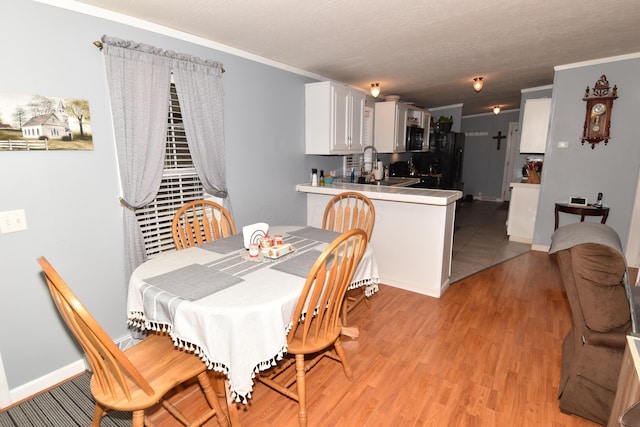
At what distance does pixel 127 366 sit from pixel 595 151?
5.13 meters

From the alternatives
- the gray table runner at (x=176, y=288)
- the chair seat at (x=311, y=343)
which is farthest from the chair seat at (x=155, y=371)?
the chair seat at (x=311, y=343)

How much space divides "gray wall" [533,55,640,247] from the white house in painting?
16.8 ft

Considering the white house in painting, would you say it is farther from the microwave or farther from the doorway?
the doorway

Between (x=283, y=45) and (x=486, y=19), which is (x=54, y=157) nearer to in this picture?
(x=283, y=45)

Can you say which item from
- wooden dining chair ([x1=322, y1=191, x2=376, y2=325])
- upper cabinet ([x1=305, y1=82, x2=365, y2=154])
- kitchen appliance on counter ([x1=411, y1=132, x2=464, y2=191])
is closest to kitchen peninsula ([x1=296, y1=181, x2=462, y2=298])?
wooden dining chair ([x1=322, y1=191, x2=376, y2=325])

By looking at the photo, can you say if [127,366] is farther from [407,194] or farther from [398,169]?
[398,169]

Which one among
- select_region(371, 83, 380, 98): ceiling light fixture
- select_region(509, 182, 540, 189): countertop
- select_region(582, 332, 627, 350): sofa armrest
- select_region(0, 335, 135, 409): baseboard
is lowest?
select_region(0, 335, 135, 409): baseboard

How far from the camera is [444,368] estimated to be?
2160mm

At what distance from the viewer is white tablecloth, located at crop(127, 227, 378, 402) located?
1343 mm

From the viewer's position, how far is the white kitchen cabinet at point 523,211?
4.83 metres

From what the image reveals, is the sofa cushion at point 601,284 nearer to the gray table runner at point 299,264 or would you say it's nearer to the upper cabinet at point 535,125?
the gray table runner at point 299,264

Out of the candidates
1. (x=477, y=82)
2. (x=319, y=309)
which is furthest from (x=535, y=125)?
(x=319, y=309)

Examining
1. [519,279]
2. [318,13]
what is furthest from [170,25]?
[519,279]

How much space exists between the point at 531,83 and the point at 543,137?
33.7 inches
